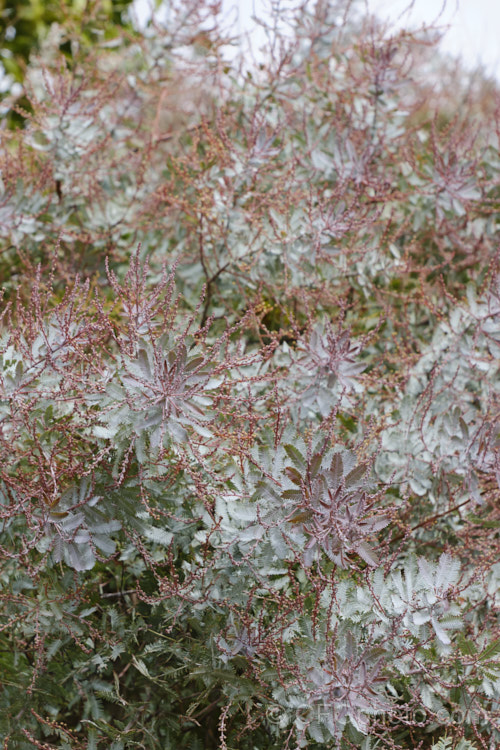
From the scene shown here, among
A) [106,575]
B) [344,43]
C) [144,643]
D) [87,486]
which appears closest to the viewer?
[87,486]

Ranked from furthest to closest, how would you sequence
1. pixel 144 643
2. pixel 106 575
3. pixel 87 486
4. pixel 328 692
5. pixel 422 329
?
pixel 422 329 → pixel 106 575 → pixel 144 643 → pixel 87 486 → pixel 328 692

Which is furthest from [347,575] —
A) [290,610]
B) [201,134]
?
[201,134]

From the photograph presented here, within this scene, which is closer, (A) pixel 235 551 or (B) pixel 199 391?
(B) pixel 199 391

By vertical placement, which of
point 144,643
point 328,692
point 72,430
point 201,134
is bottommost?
point 144,643

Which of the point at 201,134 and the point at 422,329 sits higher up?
the point at 201,134

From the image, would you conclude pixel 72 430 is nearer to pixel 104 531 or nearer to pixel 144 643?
pixel 104 531

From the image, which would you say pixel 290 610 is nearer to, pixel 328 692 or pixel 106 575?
pixel 328 692
